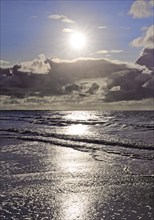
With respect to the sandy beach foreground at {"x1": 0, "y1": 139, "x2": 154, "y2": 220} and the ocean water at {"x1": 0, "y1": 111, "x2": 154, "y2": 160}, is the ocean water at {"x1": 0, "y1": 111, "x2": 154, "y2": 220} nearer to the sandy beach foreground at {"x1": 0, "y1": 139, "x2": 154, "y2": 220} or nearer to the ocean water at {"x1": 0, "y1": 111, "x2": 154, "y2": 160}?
the sandy beach foreground at {"x1": 0, "y1": 139, "x2": 154, "y2": 220}

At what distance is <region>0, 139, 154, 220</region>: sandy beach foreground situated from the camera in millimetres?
11281

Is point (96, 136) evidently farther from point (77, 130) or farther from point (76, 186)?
point (76, 186)

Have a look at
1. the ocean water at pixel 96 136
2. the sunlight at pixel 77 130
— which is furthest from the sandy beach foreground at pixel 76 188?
the sunlight at pixel 77 130

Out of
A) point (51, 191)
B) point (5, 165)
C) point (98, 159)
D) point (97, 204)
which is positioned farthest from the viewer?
point (98, 159)

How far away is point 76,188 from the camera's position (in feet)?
47.5

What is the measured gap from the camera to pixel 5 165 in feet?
64.2

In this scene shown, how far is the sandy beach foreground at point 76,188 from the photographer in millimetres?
11281

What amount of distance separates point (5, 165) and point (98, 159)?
6171 mm

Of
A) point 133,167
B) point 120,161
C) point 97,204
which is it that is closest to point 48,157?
point 120,161

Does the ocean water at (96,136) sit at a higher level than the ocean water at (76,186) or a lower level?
higher

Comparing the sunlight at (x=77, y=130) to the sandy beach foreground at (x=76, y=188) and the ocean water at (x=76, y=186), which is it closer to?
the ocean water at (x=76, y=186)

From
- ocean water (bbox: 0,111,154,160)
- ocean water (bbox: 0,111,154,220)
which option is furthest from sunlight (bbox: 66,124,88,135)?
ocean water (bbox: 0,111,154,220)

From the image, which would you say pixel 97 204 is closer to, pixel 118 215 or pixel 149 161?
pixel 118 215

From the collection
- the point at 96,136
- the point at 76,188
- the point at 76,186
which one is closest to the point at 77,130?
the point at 96,136
